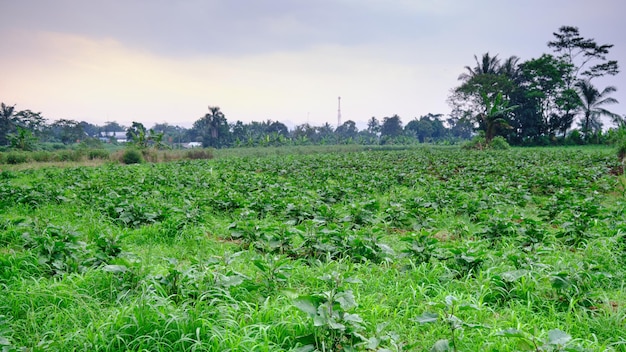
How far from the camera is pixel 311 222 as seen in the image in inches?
162

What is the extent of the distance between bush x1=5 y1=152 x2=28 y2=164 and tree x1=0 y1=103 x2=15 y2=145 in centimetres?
2246

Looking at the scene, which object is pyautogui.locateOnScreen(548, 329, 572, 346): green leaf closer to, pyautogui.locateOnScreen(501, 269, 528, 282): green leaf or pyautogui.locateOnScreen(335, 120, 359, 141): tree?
pyautogui.locateOnScreen(501, 269, 528, 282): green leaf

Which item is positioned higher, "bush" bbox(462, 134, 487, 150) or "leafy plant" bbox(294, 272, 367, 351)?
"bush" bbox(462, 134, 487, 150)

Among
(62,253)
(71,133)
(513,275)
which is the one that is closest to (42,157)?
(62,253)

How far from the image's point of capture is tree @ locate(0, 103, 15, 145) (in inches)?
1529

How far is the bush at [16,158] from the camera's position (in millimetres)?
21359

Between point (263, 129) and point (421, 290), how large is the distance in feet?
198

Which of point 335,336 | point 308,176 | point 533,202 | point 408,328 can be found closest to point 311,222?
point 408,328

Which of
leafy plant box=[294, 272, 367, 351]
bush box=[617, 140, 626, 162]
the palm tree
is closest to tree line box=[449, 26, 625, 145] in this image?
the palm tree

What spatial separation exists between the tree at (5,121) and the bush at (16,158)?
22.5 m

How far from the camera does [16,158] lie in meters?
21.6

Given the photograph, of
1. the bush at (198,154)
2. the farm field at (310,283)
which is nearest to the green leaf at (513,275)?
the farm field at (310,283)

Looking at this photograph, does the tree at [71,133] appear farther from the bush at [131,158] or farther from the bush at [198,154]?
the bush at [131,158]

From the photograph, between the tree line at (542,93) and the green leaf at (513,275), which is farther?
the tree line at (542,93)
